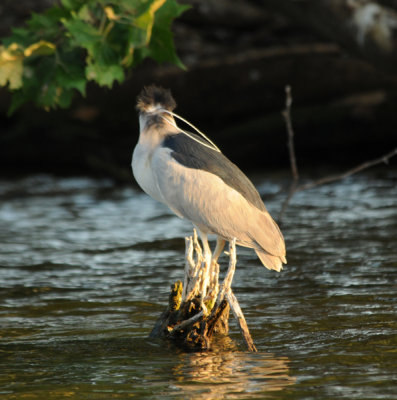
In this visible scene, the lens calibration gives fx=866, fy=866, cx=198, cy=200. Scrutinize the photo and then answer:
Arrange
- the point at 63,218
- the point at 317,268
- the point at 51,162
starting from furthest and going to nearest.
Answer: the point at 51,162 → the point at 63,218 → the point at 317,268

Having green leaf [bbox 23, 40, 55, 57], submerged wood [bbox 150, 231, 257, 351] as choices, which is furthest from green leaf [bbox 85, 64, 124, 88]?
submerged wood [bbox 150, 231, 257, 351]

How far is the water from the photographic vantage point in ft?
15.3

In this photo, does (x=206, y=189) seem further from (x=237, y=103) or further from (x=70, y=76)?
(x=237, y=103)

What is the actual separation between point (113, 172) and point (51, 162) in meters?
2.27

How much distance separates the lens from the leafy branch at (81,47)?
21.9ft

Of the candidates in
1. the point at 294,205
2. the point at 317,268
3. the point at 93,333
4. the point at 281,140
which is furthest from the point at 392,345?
the point at 281,140

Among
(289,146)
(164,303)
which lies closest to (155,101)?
(164,303)

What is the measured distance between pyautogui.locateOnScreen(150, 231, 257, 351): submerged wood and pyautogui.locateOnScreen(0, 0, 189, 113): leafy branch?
1874 millimetres

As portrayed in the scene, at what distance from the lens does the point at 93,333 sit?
593cm

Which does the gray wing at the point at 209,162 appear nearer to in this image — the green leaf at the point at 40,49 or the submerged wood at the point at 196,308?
the submerged wood at the point at 196,308

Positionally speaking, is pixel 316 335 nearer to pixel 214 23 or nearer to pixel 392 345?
pixel 392 345

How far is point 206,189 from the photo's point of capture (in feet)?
19.6

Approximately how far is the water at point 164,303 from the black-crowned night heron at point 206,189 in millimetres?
623

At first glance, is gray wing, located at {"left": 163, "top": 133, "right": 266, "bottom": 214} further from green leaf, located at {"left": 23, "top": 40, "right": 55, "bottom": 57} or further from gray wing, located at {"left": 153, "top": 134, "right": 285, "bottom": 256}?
green leaf, located at {"left": 23, "top": 40, "right": 55, "bottom": 57}
